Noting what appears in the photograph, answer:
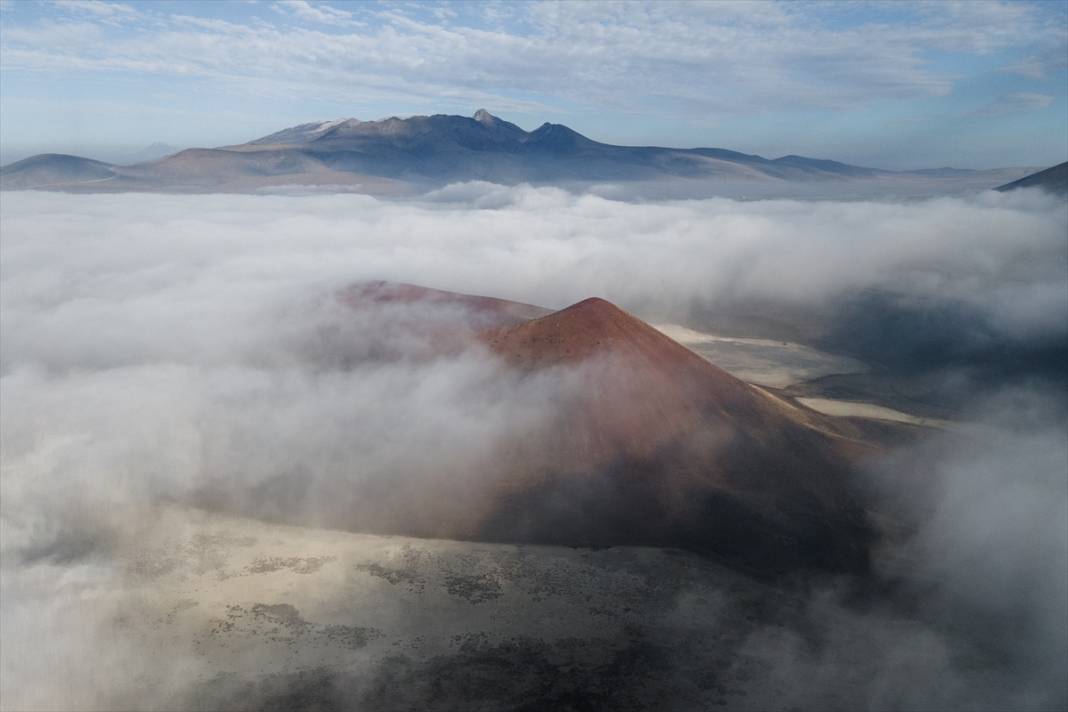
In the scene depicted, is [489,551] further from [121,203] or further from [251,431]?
[121,203]

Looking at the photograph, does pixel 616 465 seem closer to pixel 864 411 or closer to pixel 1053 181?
pixel 864 411

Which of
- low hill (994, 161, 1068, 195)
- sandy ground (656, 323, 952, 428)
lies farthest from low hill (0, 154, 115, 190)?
low hill (994, 161, 1068, 195)

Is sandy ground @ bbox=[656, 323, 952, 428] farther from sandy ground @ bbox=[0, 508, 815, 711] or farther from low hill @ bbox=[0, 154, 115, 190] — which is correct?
low hill @ bbox=[0, 154, 115, 190]

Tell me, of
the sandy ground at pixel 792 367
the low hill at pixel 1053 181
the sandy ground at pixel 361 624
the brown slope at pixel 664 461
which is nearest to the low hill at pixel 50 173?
the sandy ground at pixel 792 367

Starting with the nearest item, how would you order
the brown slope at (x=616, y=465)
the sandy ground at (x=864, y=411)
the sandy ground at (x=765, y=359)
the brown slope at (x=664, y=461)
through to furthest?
the brown slope at (x=664, y=461) → the brown slope at (x=616, y=465) → the sandy ground at (x=864, y=411) → the sandy ground at (x=765, y=359)

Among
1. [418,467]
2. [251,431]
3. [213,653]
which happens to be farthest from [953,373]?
[213,653]

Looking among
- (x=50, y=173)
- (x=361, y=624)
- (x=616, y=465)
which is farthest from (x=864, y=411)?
(x=50, y=173)

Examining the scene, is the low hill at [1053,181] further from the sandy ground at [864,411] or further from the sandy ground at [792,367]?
the sandy ground at [864,411]

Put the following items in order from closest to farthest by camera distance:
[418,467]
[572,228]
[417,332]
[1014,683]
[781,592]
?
[1014,683] < [781,592] < [418,467] < [417,332] < [572,228]
